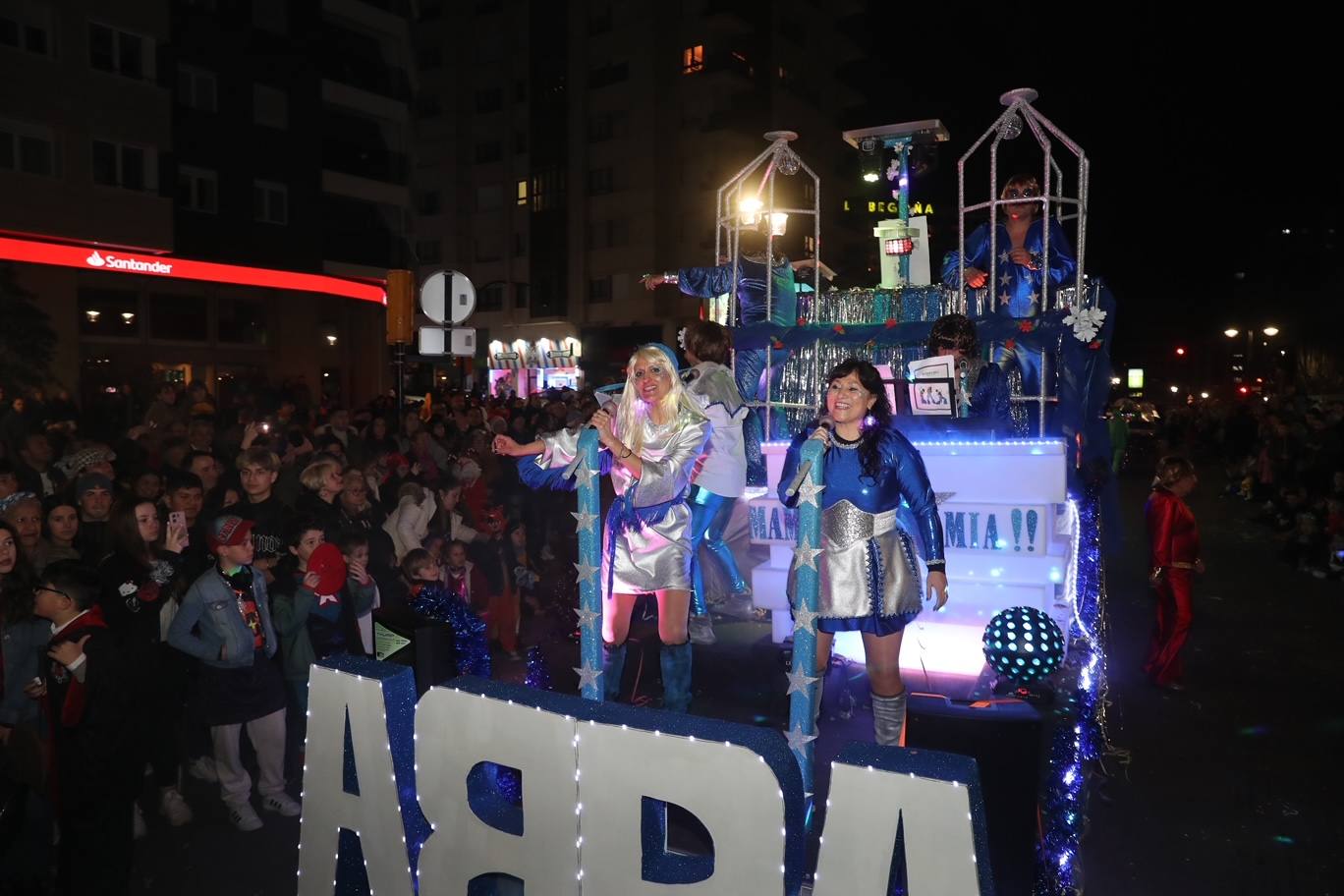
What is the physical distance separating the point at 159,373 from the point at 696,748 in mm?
22781

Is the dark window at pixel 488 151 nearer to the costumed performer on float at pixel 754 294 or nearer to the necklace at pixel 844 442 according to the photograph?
the costumed performer on float at pixel 754 294

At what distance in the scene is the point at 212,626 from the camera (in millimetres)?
4656

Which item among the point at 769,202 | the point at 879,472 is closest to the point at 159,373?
the point at 769,202

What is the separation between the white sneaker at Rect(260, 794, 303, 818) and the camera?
15.8ft

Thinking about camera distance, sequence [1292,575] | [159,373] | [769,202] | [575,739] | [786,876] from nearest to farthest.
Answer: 1. [786,876]
2. [575,739]
3. [769,202]
4. [1292,575]
5. [159,373]

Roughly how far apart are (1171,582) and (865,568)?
3578 millimetres

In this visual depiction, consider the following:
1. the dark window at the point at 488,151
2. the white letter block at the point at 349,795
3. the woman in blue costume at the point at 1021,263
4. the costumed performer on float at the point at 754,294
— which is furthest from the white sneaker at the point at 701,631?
the dark window at the point at 488,151

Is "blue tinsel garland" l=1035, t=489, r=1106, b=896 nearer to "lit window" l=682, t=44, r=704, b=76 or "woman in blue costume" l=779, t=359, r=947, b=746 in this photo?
"woman in blue costume" l=779, t=359, r=947, b=746

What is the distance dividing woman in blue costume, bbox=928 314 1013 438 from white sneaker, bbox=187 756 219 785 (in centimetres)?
512

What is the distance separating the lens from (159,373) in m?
21.9

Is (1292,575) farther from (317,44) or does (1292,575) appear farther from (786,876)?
(317,44)

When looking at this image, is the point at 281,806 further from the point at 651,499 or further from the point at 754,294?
the point at 754,294

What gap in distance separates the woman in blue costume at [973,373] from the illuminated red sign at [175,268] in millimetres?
16662

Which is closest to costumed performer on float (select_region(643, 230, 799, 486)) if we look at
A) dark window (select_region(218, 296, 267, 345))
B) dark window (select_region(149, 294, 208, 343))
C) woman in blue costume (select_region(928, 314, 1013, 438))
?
woman in blue costume (select_region(928, 314, 1013, 438))
